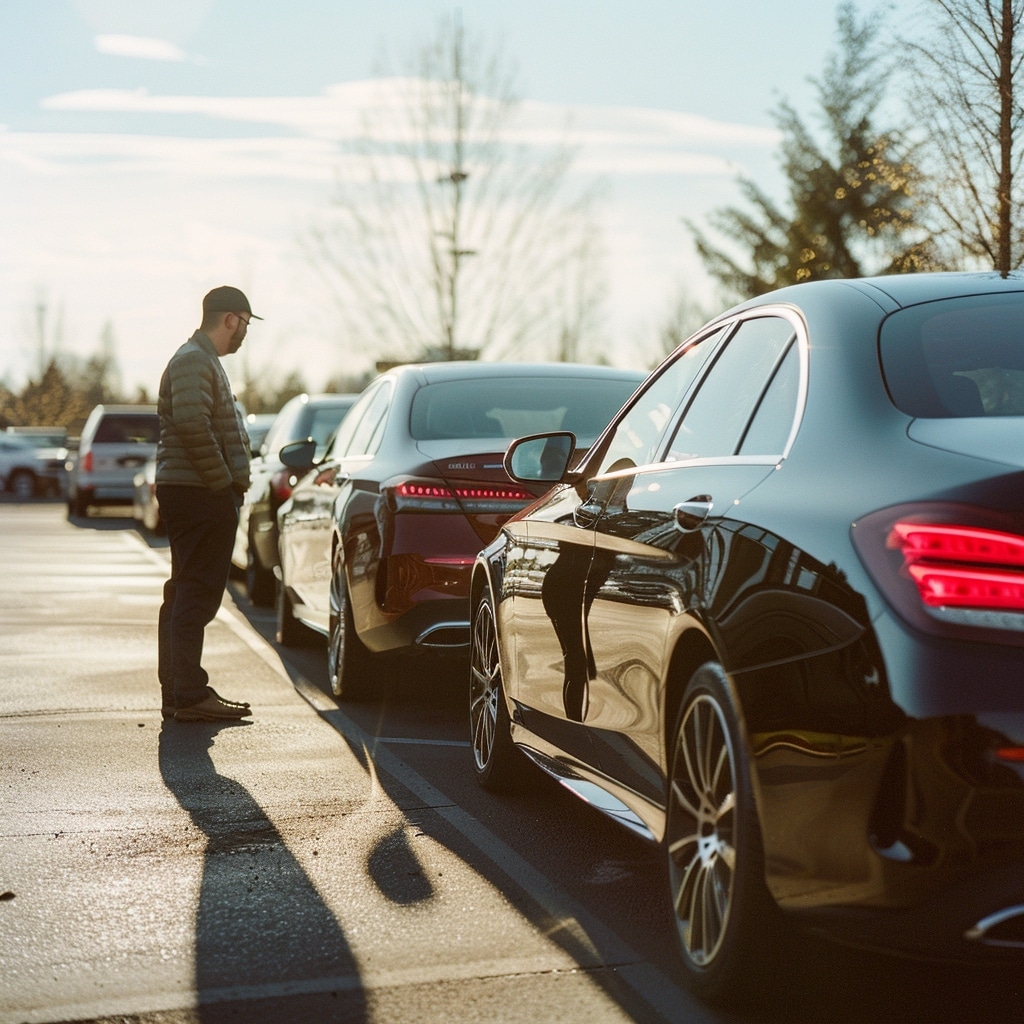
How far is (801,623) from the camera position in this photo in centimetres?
346

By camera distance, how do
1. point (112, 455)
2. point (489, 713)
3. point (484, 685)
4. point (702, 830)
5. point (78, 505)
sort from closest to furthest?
point (702, 830), point (489, 713), point (484, 685), point (112, 455), point (78, 505)

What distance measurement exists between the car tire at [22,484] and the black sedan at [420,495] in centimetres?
3923

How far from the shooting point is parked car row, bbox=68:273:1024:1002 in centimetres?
312

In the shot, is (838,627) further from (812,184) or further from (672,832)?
(812,184)

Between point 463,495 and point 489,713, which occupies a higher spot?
point 463,495

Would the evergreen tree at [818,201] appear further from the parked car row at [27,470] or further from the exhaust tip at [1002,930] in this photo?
the exhaust tip at [1002,930]

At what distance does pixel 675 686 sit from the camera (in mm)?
4270

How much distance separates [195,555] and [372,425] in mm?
1379

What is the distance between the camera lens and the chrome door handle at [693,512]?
13.4 ft

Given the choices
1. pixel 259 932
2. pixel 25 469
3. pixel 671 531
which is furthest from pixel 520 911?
pixel 25 469

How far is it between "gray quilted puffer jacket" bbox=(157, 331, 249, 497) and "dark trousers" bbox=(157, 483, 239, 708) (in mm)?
87

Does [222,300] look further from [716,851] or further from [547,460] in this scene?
[716,851]

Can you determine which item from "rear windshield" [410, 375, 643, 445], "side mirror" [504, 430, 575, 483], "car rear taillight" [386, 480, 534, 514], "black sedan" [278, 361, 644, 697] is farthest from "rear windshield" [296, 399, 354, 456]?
"side mirror" [504, 430, 575, 483]

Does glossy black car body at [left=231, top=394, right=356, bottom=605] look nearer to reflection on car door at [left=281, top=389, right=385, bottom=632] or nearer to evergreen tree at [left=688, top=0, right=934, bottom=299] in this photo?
reflection on car door at [left=281, top=389, right=385, bottom=632]
